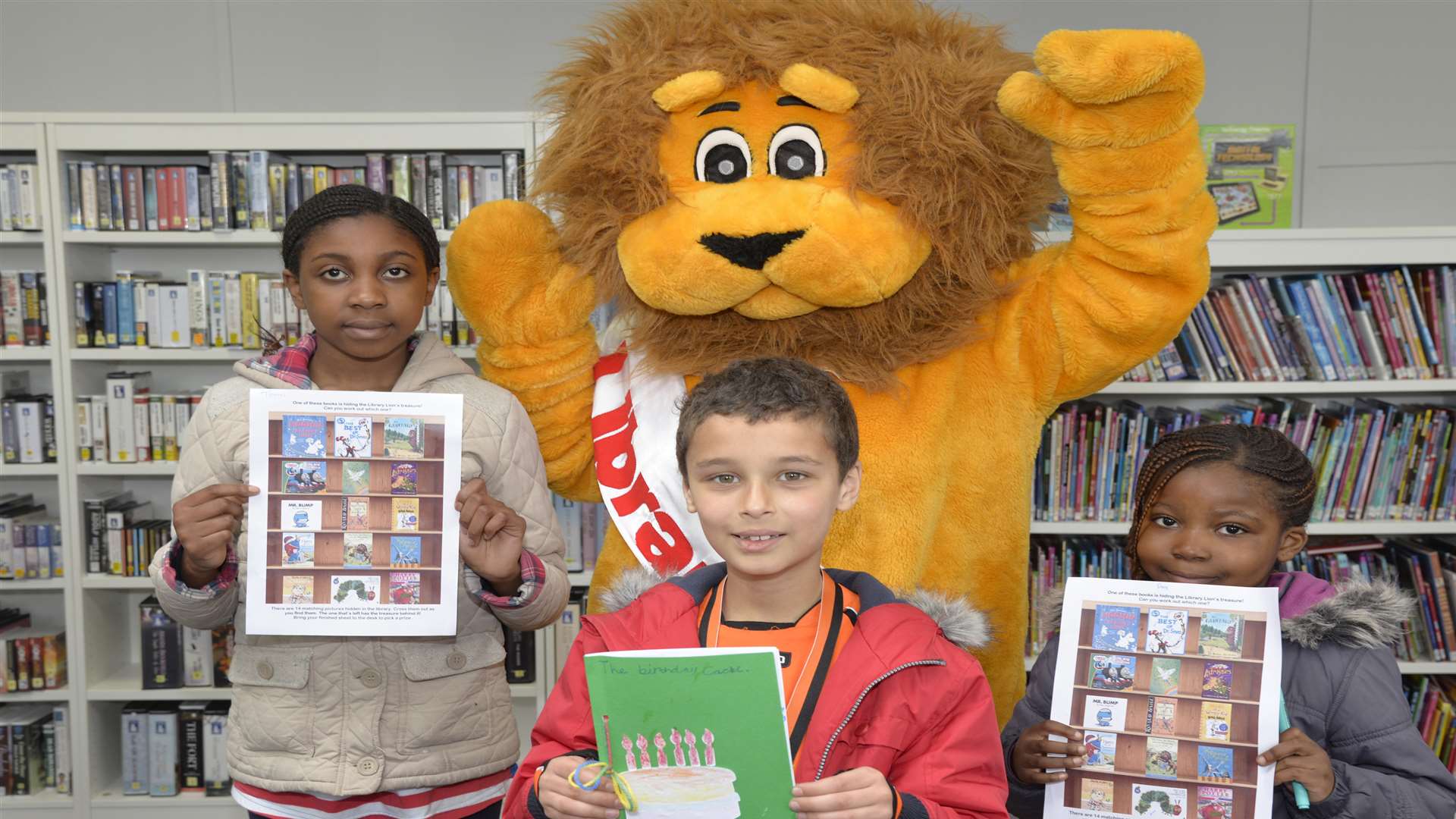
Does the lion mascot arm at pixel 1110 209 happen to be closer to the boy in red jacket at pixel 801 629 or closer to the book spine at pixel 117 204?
the boy in red jacket at pixel 801 629

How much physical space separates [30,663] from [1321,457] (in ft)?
11.5

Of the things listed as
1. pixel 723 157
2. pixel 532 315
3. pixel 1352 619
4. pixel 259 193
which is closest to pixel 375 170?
pixel 259 193

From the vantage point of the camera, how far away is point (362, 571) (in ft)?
4.90

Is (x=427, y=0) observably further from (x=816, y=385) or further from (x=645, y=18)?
(x=816, y=385)

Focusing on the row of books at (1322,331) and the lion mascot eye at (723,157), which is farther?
the row of books at (1322,331)

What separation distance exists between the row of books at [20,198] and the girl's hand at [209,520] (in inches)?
75.0

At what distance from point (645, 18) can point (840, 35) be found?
0.31 metres

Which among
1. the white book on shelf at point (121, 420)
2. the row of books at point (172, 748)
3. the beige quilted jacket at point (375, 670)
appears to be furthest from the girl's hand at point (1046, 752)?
the white book on shelf at point (121, 420)

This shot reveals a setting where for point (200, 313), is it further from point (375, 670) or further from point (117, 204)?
point (375, 670)

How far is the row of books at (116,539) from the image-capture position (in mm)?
2998

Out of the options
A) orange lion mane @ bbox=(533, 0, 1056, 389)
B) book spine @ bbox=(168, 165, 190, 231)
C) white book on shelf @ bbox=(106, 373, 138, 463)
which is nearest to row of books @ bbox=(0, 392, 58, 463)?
white book on shelf @ bbox=(106, 373, 138, 463)

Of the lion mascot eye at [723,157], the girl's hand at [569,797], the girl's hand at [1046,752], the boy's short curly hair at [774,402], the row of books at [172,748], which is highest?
the lion mascot eye at [723,157]

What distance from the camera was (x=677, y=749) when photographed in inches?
42.4

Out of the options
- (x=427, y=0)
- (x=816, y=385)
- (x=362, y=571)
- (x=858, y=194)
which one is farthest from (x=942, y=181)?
(x=427, y=0)
